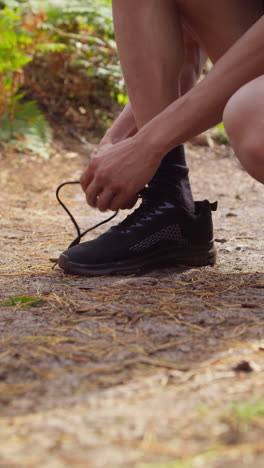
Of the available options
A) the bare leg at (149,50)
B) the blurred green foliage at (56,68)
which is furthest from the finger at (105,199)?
the blurred green foliage at (56,68)

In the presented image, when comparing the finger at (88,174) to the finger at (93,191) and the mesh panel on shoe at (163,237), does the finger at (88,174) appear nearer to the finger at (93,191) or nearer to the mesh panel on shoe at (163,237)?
the finger at (93,191)

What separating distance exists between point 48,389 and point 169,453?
30cm

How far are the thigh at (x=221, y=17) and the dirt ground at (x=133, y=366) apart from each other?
798mm

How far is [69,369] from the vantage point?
1020 millimetres

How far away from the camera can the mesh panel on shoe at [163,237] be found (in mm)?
1790

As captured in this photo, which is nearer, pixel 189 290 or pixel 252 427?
pixel 252 427

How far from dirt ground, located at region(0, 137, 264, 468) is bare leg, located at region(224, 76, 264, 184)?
411 millimetres

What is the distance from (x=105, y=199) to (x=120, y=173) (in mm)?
115

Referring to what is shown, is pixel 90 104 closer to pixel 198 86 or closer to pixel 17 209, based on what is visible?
pixel 17 209

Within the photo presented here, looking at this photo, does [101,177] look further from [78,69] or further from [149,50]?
[78,69]

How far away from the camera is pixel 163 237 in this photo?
1.81 m

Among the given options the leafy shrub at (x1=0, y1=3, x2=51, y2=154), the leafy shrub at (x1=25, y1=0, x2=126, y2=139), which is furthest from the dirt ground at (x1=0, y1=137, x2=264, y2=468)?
the leafy shrub at (x1=25, y1=0, x2=126, y2=139)

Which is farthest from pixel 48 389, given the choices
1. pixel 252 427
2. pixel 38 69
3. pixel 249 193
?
pixel 38 69

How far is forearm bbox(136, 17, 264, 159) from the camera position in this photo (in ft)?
4.54
